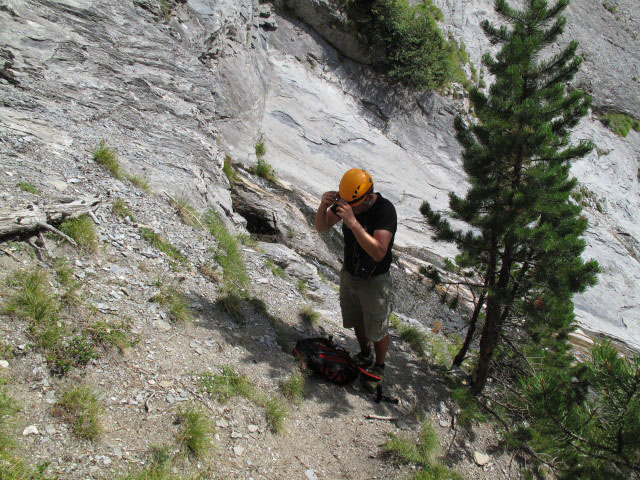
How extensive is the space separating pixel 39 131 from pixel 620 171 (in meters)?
26.8

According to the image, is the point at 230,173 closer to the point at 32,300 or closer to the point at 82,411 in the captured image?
the point at 32,300

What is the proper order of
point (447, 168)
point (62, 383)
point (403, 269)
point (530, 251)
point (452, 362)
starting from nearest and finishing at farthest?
point (62, 383) < point (530, 251) < point (452, 362) < point (403, 269) < point (447, 168)

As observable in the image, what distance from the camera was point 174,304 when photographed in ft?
14.9

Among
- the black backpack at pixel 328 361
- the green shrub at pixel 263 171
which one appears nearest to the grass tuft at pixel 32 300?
the black backpack at pixel 328 361

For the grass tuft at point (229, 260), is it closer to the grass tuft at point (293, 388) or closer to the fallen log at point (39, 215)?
the grass tuft at point (293, 388)

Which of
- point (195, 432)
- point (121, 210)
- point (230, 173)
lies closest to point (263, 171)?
point (230, 173)

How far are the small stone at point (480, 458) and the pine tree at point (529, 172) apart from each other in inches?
52.0

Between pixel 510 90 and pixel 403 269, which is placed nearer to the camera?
pixel 510 90

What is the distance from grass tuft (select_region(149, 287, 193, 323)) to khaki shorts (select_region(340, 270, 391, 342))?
1840 mm

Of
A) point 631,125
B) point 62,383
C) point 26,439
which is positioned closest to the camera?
point 26,439

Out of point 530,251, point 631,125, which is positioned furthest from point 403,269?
point 631,125

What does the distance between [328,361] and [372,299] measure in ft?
3.00

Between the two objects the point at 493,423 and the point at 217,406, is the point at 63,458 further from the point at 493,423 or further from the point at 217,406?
the point at 493,423

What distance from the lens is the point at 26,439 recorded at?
2695mm
